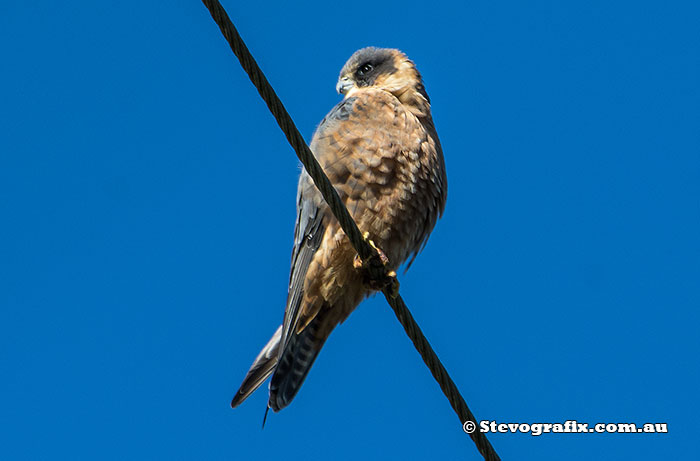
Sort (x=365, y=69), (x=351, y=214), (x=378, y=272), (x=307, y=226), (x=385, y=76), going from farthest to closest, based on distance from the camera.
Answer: (x=365, y=69)
(x=385, y=76)
(x=307, y=226)
(x=351, y=214)
(x=378, y=272)

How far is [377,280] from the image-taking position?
3.81 metres

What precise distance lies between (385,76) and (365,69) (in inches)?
11.0

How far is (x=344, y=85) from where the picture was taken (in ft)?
17.0

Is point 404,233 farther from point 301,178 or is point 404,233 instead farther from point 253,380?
point 253,380

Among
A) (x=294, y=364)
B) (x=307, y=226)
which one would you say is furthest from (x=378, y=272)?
(x=294, y=364)

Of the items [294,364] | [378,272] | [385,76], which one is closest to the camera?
[378,272]

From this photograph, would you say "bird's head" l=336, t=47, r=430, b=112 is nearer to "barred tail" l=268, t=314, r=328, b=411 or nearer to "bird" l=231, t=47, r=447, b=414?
"bird" l=231, t=47, r=447, b=414

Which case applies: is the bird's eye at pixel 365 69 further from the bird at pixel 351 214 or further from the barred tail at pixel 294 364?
the barred tail at pixel 294 364

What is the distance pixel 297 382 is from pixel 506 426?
107 cm

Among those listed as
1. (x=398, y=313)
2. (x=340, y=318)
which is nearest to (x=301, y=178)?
(x=340, y=318)

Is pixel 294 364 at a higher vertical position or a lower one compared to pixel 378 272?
lower

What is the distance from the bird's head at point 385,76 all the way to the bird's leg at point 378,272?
43.1 inches

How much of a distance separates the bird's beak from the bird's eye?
0.09 m

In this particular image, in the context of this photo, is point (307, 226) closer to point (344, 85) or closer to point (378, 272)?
point (378, 272)
